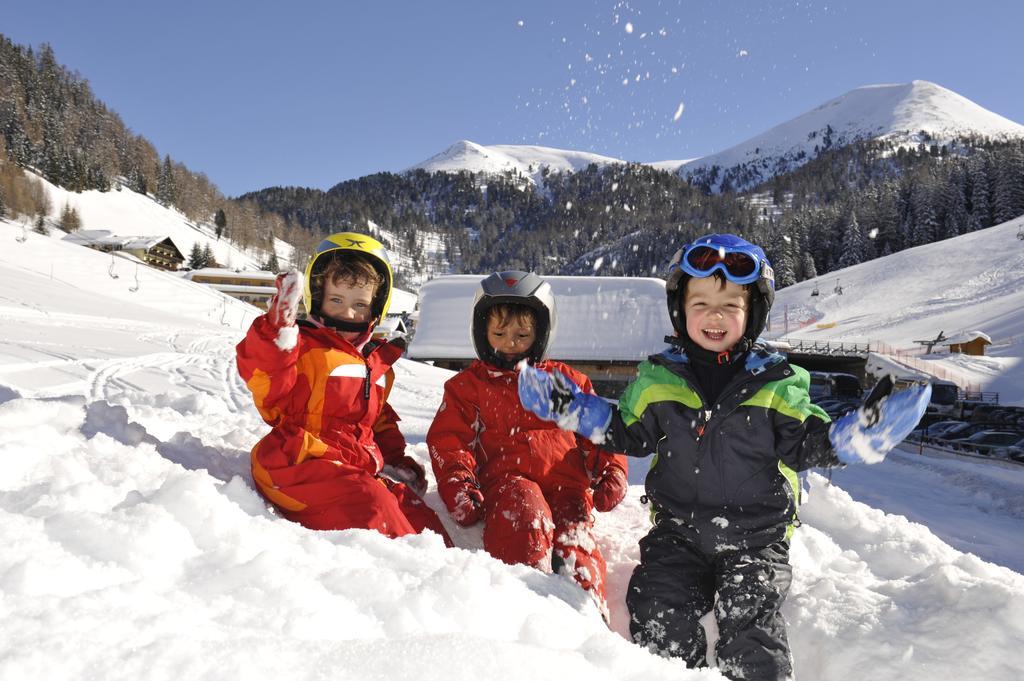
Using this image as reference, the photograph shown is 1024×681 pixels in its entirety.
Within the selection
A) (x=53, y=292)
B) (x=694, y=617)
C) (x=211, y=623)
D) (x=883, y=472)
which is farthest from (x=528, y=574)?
(x=53, y=292)

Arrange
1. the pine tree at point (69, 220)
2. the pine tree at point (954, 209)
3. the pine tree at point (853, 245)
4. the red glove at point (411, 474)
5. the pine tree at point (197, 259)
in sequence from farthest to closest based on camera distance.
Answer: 1. the pine tree at point (197, 259)
2. the pine tree at point (853, 245)
3. the pine tree at point (954, 209)
4. the pine tree at point (69, 220)
5. the red glove at point (411, 474)

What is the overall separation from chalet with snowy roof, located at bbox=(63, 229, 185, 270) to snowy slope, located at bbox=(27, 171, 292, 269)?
3.99 metres

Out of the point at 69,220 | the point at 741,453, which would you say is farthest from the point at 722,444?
the point at 69,220

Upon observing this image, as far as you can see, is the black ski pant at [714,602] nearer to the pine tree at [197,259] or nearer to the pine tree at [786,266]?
the pine tree at [786,266]

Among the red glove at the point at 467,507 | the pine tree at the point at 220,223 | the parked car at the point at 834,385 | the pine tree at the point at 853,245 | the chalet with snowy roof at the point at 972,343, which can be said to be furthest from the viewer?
the pine tree at the point at 220,223

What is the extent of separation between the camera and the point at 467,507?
322 cm

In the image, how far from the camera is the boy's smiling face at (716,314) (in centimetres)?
294

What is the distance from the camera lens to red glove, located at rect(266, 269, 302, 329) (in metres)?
2.81

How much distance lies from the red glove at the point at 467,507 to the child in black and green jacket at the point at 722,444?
0.68 meters

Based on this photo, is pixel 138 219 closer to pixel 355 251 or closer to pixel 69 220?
pixel 69 220

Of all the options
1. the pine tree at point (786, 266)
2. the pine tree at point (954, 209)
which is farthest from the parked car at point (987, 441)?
the pine tree at point (954, 209)

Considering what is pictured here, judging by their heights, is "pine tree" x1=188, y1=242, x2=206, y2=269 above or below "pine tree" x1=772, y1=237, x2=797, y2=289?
below

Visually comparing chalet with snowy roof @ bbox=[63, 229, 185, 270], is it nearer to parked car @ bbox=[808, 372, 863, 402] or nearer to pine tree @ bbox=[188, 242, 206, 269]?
pine tree @ bbox=[188, 242, 206, 269]

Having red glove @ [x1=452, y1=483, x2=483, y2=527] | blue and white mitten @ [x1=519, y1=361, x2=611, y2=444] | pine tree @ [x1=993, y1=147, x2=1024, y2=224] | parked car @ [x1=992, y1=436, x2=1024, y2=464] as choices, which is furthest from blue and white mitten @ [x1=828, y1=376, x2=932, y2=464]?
pine tree @ [x1=993, y1=147, x2=1024, y2=224]
